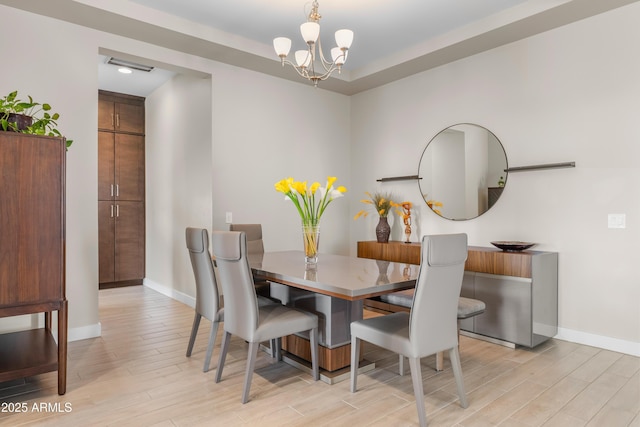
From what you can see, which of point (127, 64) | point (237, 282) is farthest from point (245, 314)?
point (127, 64)

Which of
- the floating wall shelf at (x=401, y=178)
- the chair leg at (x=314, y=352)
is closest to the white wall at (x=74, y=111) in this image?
the chair leg at (x=314, y=352)

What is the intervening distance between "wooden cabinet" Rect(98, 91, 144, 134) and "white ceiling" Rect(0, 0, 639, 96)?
231cm

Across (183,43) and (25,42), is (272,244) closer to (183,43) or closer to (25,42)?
(183,43)

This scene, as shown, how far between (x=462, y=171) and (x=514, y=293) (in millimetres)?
1383

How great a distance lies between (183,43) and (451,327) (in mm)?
3261

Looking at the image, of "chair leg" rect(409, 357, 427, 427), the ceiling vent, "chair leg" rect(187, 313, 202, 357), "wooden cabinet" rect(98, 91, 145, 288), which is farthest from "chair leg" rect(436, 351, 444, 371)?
"wooden cabinet" rect(98, 91, 145, 288)

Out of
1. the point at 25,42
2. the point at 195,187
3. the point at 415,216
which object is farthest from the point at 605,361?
the point at 25,42

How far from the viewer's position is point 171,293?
201 inches

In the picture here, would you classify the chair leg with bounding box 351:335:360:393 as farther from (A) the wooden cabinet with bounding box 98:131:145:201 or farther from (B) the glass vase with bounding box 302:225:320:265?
(A) the wooden cabinet with bounding box 98:131:145:201

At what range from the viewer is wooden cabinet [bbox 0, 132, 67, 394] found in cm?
221

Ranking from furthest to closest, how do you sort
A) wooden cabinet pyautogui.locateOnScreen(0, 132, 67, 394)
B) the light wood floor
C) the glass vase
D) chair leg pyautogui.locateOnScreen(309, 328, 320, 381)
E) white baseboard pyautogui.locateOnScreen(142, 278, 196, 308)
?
1. white baseboard pyautogui.locateOnScreen(142, 278, 196, 308)
2. the glass vase
3. chair leg pyautogui.locateOnScreen(309, 328, 320, 381)
4. wooden cabinet pyautogui.locateOnScreen(0, 132, 67, 394)
5. the light wood floor

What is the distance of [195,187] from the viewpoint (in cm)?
452

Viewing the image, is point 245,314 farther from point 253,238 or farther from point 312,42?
point 312,42

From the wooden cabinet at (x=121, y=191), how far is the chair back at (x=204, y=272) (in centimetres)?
341
